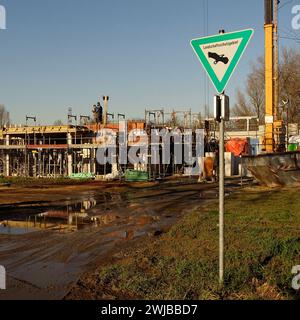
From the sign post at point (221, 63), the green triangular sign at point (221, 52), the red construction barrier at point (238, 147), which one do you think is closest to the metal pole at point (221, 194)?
the sign post at point (221, 63)

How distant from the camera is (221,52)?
5.21 metres

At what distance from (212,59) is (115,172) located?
27650 mm

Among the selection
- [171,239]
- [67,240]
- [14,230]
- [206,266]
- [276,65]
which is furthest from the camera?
[276,65]

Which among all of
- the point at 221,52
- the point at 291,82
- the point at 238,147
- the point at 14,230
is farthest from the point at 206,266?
the point at 291,82

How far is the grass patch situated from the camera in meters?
5.27

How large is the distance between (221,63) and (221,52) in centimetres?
14

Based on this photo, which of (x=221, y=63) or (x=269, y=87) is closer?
(x=221, y=63)

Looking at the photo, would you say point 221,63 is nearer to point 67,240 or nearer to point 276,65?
point 67,240

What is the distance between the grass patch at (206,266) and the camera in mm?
5273

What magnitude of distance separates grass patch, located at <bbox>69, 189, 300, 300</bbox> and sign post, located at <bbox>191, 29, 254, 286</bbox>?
0.41m

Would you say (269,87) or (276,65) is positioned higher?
(276,65)

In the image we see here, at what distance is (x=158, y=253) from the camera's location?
7.47m
